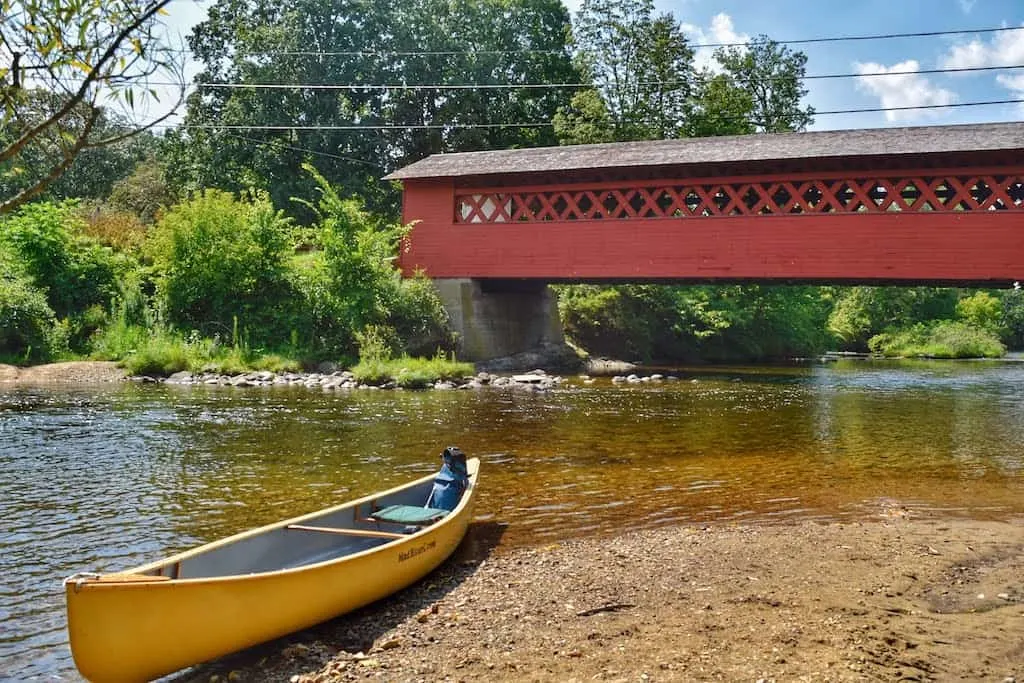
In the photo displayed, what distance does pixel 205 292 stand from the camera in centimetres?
2534

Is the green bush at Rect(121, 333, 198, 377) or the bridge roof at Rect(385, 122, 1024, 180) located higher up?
the bridge roof at Rect(385, 122, 1024, 180)

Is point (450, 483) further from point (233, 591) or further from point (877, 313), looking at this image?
point (877, 313)

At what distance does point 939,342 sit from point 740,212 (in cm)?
2548

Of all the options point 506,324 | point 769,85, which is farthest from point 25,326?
point 769,85

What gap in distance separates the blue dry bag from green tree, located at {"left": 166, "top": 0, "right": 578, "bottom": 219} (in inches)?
1137

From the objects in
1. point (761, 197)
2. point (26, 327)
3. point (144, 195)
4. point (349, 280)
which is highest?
point (144, 195)

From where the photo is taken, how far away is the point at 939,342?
1743 inches

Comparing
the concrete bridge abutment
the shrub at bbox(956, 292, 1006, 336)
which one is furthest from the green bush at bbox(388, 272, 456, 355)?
the shrub at bbox(956, 292, 1006, 336)

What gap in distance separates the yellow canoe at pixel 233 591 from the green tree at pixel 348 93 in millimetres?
30226

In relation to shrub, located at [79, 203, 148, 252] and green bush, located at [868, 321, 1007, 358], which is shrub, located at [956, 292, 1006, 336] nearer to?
green bush, located at [868, 321, 1007, 358]

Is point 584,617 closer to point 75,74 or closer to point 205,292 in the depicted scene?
point 75,74

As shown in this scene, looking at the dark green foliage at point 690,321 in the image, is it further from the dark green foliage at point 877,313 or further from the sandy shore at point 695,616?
the sandy shore at point 695,616

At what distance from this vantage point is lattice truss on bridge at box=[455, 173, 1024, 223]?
20.9 meters

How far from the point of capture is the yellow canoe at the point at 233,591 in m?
4.81
